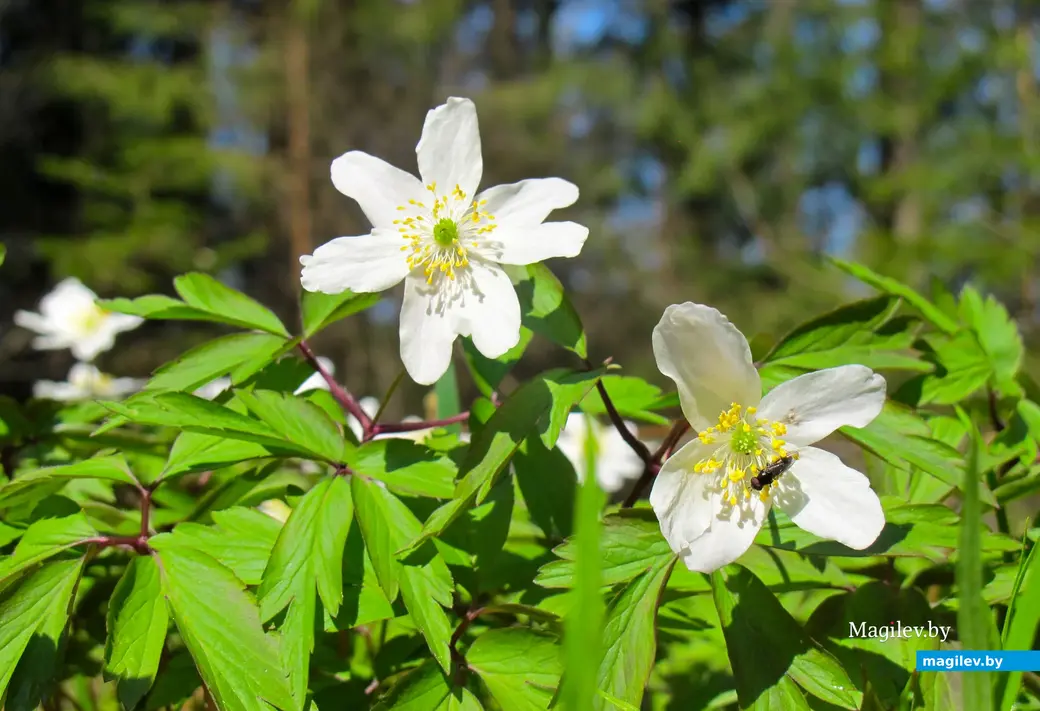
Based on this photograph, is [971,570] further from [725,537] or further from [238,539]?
[238,539]

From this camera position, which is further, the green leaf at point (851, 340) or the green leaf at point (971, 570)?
the green leaf at point (851, 340)

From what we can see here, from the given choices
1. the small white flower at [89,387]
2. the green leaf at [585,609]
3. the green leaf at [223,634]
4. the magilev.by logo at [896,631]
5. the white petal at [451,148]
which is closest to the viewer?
the green leaf at [585,609]

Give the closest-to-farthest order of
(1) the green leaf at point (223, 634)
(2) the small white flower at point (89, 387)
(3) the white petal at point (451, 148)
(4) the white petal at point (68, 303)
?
(1) the green leaf at point (223, 634) < (3) the white petal at point (451, 148) < (2) the small white flower at point (89, 387) < (4) the white petal at point (68, 303)

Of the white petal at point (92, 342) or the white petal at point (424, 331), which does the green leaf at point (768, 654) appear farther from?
the white petal at point (92, 342)

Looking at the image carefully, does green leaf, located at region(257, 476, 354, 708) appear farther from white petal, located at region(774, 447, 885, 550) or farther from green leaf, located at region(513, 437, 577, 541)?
white petal, located at region(774, 447, 885, 550)

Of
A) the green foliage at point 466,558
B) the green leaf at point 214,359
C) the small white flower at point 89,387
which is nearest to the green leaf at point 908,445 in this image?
the green foliage at point 466,558

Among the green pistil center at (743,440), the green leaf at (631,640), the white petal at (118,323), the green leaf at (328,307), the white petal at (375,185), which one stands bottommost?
the green leaf at (631,640)

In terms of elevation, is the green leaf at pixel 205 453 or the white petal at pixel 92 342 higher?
the white petal at pixel 92 342

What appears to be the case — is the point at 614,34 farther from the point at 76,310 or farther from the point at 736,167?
the point at 76,310

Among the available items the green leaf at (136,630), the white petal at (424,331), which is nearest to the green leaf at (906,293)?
the white petal at (424,331)
